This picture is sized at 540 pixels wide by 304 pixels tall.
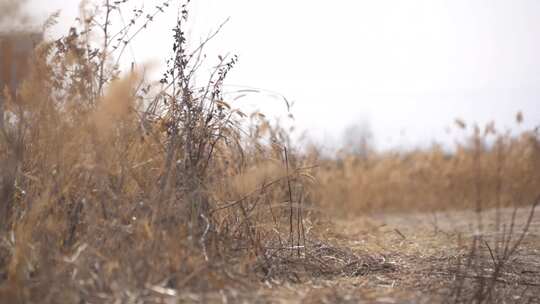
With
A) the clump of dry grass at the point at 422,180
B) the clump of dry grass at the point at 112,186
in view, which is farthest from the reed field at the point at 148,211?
the clump of dry grass at the point at 422,180

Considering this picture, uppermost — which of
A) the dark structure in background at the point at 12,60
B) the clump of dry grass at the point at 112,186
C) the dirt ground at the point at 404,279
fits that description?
the dark structure in background at the point at 12,60

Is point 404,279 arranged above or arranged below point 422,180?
below

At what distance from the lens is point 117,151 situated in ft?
6.99

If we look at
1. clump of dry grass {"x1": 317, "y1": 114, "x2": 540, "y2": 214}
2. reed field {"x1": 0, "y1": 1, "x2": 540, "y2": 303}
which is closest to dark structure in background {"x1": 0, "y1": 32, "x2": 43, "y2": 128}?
reed field {"x1": 0, "y1": 1, "x2": 540, "y2": 303}

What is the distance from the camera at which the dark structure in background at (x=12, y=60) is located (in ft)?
6.95

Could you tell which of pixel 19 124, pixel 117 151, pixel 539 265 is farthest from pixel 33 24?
pixel 539 265

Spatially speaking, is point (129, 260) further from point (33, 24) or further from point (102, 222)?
point (33, 24)

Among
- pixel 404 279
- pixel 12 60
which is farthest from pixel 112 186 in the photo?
pixel 404 279

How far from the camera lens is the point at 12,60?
215cm

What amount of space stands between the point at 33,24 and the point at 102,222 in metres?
0.92

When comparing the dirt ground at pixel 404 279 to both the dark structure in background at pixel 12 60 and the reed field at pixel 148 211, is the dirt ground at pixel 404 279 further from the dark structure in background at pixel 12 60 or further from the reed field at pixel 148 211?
the dark structure in background at pixel 12 60

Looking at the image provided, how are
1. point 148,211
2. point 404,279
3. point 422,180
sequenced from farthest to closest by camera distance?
point 422,180
point 404,279
point 148,211

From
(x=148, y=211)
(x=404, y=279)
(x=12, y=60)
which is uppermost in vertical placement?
(x=12, y=60)

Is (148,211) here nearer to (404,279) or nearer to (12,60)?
(12,60)
